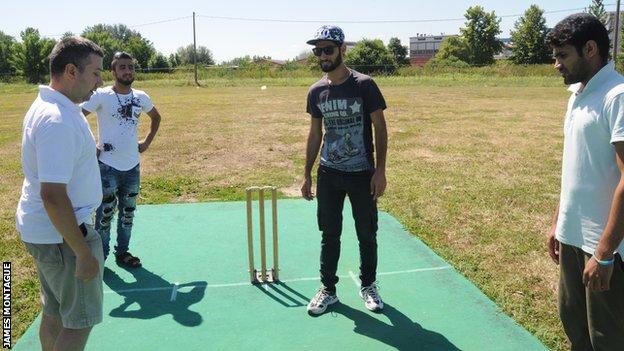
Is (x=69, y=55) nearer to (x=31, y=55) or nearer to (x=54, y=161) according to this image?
(x=54, y=161)

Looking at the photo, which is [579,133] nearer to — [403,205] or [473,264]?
[473,264]

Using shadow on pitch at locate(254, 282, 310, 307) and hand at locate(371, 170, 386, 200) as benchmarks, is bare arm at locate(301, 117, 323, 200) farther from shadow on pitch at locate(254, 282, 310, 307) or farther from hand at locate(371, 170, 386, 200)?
shadow on pitch at locate(254, 282, 310, 307)

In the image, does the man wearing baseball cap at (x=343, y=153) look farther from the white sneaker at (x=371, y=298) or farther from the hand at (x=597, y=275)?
the hand at (x=597, y=275)

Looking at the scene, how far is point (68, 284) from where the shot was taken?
2.59 metres

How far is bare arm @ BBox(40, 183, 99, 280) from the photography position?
7.65ft

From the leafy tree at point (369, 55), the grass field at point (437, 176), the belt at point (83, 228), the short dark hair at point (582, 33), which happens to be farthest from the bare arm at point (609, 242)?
the leafy tree at point (369, 55)

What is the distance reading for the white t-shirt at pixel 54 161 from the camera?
2311 millimetres

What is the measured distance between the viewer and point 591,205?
8.17ft

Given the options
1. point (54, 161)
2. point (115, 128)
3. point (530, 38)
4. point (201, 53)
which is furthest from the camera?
point (201, 53)

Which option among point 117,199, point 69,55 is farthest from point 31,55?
point 69,55

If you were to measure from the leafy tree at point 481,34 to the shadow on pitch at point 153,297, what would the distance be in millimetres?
64185

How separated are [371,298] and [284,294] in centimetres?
76

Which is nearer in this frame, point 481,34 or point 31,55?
point 31,55

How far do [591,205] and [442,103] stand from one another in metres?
20.6
